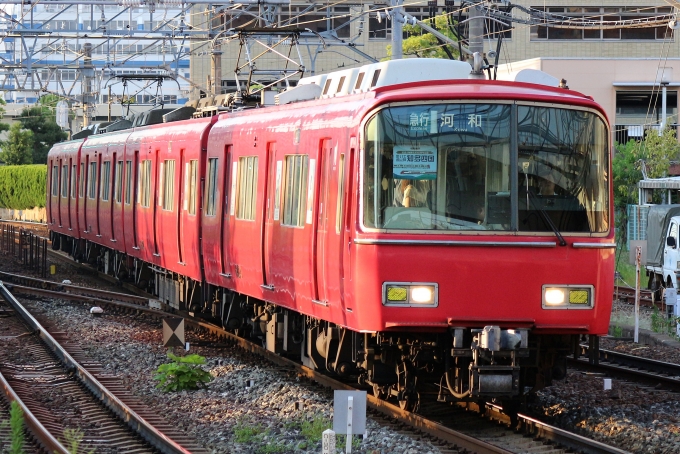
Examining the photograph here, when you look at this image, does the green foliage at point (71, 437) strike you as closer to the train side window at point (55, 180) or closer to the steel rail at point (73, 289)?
the steel rail at point (73, 289)

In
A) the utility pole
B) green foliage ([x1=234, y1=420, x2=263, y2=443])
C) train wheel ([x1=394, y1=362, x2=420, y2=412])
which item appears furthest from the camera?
the utility pole

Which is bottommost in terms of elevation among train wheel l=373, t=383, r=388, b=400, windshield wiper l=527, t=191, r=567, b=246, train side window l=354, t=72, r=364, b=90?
train wheel l=373, t=383, r=388, b=400

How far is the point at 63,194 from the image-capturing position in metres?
30.1

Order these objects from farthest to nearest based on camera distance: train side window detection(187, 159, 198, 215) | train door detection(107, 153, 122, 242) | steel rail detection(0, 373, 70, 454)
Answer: train door detection(107, 153, 122, 242) < train side window detection(187, 159, 198, 215) < steel rail detection(0, 373, 70, 454)

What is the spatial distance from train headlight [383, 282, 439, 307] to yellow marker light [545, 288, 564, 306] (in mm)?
845

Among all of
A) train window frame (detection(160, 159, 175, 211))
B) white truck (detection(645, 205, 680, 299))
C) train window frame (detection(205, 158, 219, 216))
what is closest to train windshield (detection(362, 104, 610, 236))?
train window frame (detection(205, 158, 219, 216))

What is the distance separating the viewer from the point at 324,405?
416 inches

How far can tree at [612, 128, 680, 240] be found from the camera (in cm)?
3241

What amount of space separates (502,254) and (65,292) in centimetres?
1452

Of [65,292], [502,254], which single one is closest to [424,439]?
[502,254]

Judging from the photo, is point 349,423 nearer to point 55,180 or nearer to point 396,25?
point 396,25

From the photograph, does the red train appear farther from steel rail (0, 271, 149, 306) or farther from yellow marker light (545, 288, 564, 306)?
steel rail (0, 271, 149, 306)

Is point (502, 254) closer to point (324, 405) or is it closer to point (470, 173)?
point (470, 173)

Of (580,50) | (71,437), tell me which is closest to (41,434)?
(71,437)
